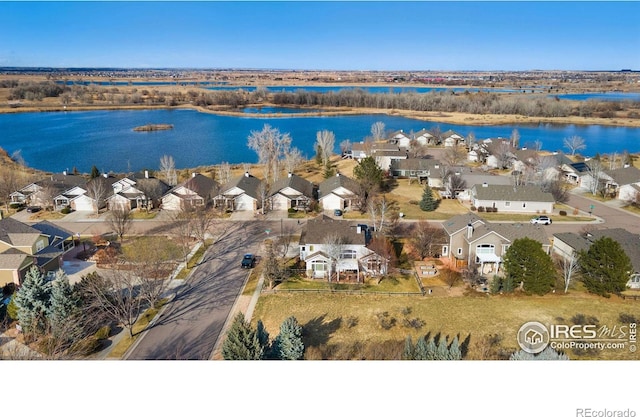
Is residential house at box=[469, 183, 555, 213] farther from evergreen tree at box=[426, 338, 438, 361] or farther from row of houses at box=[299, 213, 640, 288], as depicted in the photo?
evergreen tree at box=[426, 338, 438, 361]

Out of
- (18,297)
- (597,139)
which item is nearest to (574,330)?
(18,297)

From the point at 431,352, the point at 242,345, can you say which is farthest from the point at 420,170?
the point at 242,345

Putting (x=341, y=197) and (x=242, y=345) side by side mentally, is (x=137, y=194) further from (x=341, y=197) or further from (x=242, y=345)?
(x=242, y=345)

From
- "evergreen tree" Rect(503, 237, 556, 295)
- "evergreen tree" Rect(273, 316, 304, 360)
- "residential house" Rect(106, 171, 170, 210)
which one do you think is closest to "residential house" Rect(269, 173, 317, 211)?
"residential house" Rect(106, 171, 170, 210)

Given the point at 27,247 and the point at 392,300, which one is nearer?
the point at 392,300

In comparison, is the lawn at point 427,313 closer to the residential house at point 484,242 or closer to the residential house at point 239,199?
the residential house at point 484,242

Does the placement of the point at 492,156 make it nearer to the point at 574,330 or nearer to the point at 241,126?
the point at 574,330
